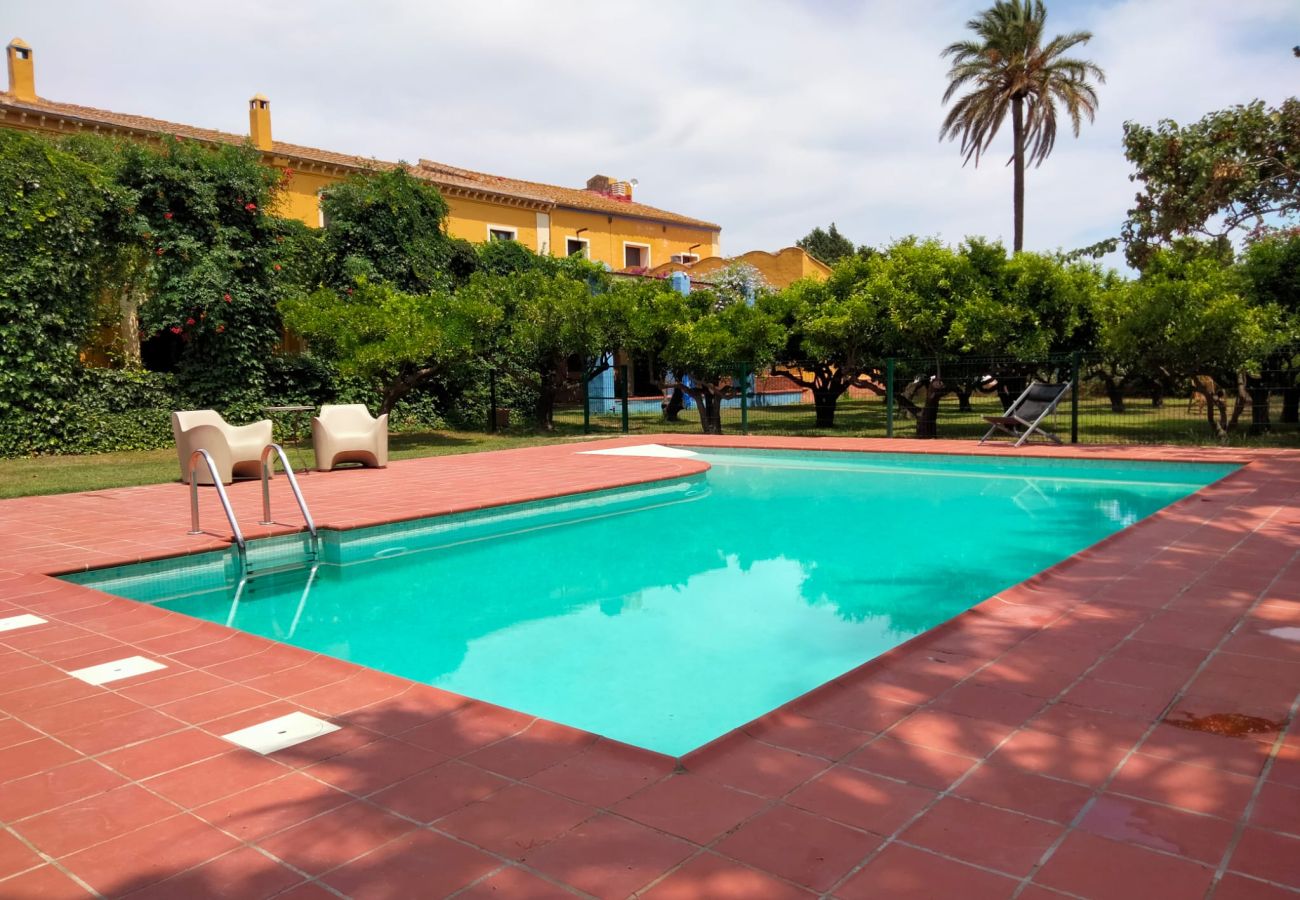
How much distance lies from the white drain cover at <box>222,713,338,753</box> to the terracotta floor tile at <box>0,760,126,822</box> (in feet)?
1.29

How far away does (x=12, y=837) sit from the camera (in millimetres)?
2314

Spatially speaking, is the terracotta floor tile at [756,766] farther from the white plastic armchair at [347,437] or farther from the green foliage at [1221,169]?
the green foliage at [1221,169]

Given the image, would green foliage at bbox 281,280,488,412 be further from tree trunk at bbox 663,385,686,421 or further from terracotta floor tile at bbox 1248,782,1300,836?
terracotta floor tile at bbox 1248,782,1300,836

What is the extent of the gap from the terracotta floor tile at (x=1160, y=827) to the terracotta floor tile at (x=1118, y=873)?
52 millimetres

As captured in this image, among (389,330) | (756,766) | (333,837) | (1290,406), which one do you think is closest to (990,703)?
(756,766)

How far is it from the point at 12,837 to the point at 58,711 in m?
1.10

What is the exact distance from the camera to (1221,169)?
55.4 ft

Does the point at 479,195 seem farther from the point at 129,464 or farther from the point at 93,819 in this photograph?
the point at 93,819

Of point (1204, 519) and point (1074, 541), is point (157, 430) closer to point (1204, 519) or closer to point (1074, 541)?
point (1074, 541)

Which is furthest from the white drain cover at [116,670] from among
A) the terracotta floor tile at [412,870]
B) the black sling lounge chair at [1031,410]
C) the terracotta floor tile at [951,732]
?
the black sling lounge chair at [1031,410]

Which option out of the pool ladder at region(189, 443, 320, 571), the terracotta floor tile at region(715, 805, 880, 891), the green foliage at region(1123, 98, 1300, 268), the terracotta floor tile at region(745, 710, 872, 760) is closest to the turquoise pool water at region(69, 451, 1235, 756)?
the pool ladder at region(189, 443, 320, 571)

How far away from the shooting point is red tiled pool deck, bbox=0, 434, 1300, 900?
81.1 inches

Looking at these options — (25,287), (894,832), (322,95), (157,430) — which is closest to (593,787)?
(894,832)

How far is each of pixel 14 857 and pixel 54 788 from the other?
43cm
